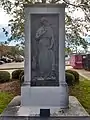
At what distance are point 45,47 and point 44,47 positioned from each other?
0.03m

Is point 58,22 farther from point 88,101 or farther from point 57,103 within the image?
point 88,101

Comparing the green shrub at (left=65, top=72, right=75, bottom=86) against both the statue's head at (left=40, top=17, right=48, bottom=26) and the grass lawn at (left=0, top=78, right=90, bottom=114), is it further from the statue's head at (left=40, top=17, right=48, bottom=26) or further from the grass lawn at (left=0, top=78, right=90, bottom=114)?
the statue's head at (left=40, top=17, right=48, bottom=26)

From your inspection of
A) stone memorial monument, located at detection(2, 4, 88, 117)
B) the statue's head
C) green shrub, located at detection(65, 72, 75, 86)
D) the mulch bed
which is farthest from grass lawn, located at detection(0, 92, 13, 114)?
the statue's head

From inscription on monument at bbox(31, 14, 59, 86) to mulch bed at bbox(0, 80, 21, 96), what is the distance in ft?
13.6

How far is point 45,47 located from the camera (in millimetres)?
8445

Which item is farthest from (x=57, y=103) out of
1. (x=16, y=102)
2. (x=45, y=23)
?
(x=45, y=23)

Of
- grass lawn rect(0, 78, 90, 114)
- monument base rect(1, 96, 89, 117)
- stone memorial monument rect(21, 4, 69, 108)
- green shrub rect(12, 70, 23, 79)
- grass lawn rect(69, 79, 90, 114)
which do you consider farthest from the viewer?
green shrub rect(12, 70, 23, 79)

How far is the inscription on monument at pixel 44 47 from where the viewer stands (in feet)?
27.7

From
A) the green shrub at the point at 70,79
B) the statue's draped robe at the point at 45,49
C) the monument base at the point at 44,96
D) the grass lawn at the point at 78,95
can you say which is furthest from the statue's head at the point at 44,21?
the green shrub at the point at 70,79

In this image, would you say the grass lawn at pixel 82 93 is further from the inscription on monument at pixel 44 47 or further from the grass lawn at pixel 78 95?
the inscription on monument at pixel 44 47

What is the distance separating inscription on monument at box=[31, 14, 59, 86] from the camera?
8.43m

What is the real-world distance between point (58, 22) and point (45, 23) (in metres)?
0.36

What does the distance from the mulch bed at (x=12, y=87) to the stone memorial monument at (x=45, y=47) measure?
4.12 meters

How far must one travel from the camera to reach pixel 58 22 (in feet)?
27.7
